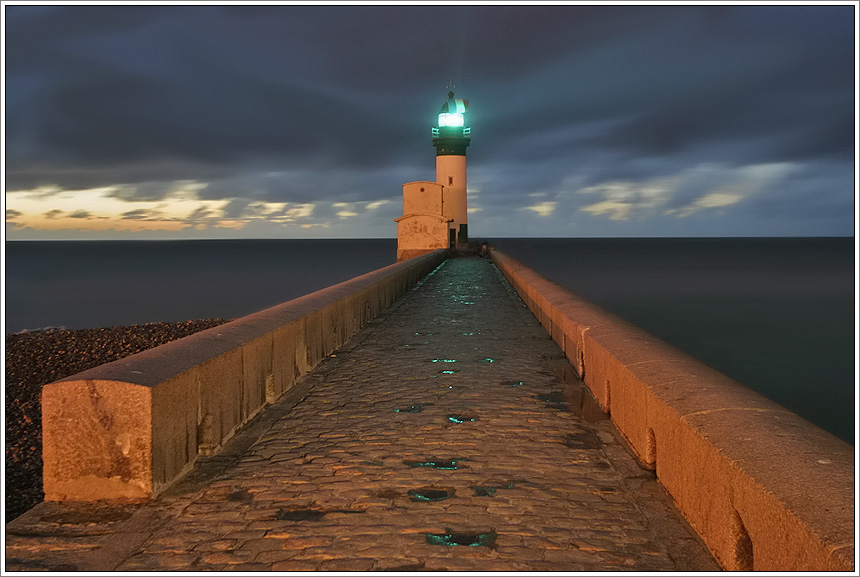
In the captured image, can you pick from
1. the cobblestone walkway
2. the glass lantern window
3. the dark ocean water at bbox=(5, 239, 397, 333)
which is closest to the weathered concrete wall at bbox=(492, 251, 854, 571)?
the cobblestone walkway

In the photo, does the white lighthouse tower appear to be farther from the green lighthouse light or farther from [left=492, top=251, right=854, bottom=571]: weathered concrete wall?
[left=492, top=251, right=854, bottom=571]: weathered concrete wall

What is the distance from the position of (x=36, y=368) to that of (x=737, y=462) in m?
16.2

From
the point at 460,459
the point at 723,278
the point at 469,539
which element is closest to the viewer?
the point at 469,539

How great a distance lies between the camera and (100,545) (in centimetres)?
292

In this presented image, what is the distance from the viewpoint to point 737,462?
2629mm

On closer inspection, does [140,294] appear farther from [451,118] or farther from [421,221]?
[451,118]

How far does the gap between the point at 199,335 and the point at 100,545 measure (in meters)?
2.15

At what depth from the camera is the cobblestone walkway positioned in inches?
111

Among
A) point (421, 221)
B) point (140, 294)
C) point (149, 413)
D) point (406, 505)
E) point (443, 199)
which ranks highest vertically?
point (443, 199)

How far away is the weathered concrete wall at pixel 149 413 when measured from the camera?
3396mm

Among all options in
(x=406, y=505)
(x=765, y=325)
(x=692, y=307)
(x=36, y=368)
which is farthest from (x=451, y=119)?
(x=406, y=505)

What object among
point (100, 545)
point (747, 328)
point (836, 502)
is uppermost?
point (836, 502)

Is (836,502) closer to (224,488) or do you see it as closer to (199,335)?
(224,488)

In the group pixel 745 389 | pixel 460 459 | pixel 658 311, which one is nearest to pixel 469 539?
pixel 460 459
